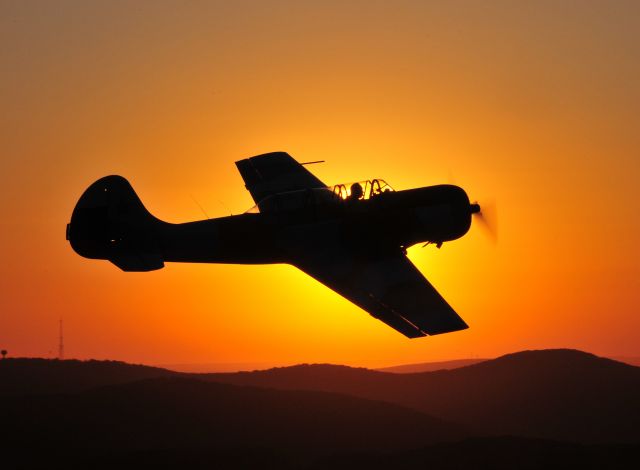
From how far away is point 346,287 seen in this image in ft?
98.4

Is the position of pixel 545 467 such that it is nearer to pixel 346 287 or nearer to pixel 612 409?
pixel 612 409

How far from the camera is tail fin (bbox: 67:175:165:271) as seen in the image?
1336 inches

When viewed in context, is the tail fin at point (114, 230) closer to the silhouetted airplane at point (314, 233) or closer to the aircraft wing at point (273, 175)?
the silhouetted airplane at point (314, 233)

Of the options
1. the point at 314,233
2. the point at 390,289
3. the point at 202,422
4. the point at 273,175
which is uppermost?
the point at 273,175

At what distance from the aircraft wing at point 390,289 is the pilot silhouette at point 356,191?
2.19 metres

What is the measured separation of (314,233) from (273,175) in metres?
7.47

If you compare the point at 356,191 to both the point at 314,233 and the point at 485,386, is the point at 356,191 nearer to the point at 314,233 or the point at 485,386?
the point at 314,233

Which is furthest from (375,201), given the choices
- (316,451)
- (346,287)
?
(316,451)

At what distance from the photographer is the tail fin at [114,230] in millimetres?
33938

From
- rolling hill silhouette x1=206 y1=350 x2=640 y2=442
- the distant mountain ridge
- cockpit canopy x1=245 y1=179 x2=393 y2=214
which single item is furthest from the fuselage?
rolling hill silhouette x1=206 y1=350 x2=640 y2=442

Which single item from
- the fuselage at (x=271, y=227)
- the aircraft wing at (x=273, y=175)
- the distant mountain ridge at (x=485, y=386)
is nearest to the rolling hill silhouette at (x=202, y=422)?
the distant mountain ridge at (x=485, y=386)

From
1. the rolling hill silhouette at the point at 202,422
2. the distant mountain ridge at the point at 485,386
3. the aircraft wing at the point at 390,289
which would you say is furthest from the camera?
the distant mountain ridge at the point at 485,386

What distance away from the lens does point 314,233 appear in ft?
105

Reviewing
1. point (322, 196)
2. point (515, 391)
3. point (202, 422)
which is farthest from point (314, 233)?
point (515, 391)
